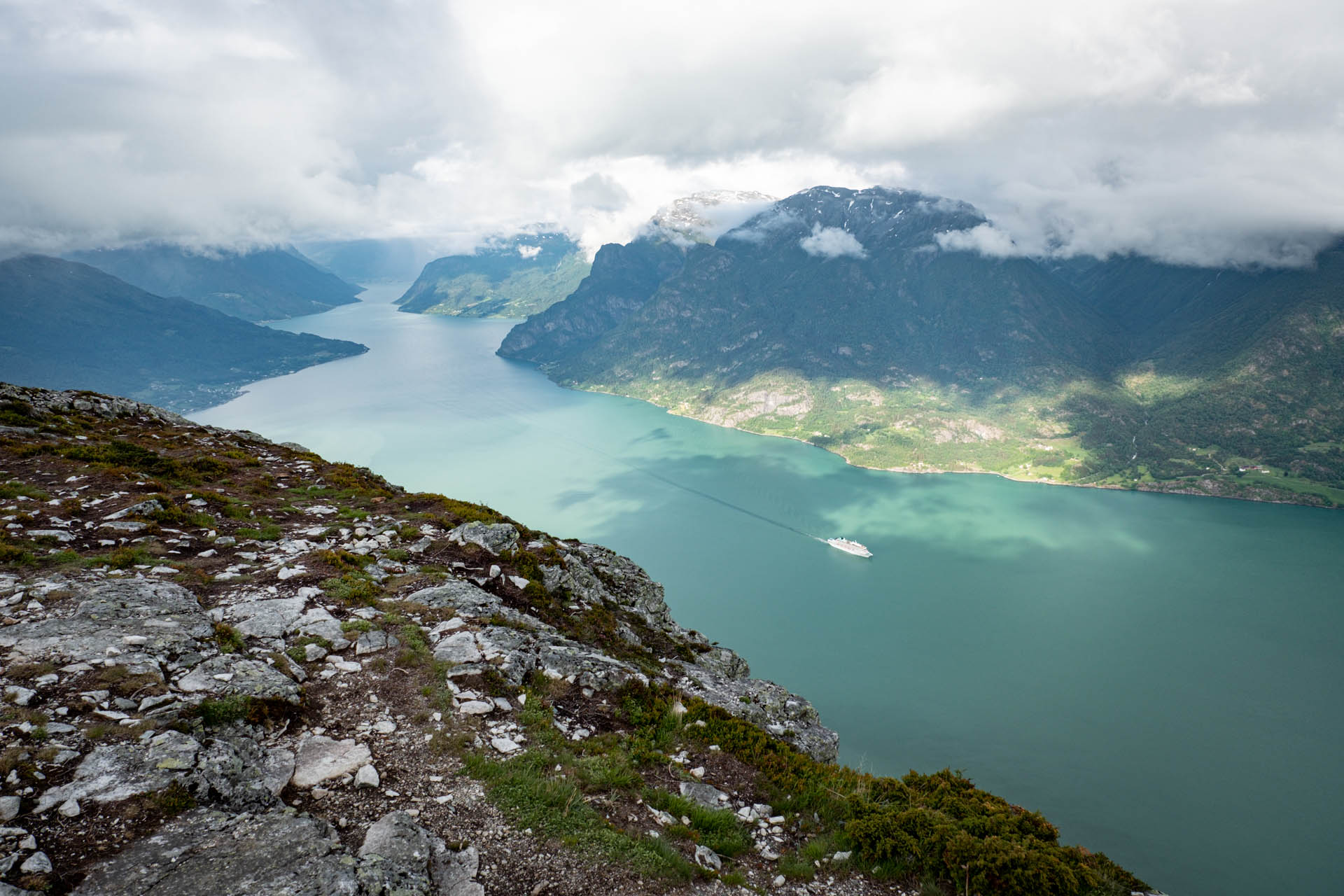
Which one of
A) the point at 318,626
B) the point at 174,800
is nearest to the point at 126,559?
the point at 318,626

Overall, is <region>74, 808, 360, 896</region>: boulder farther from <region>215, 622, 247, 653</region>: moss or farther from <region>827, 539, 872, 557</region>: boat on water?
<region>827, 539, 872, 557</region>: boat on water

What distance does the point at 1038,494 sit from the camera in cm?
15038

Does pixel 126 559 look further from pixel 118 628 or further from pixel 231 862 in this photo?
pixel 231 862

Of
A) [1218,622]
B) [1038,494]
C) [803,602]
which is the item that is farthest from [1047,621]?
[1038,494]

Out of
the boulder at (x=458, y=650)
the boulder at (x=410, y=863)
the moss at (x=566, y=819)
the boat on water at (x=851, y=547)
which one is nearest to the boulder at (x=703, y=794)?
the moss at (x=566, y=819)

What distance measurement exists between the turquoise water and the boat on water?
1384 mm

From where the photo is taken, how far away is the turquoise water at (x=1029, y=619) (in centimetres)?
5478

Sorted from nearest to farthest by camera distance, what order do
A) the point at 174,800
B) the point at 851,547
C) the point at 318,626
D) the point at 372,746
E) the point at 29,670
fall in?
the point at 174,800
the point at 29,670
the point at 372,746
the point at 318,626
the point at 851,547

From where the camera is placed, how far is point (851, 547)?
106m

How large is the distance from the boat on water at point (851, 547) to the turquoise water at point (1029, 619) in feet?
4.54

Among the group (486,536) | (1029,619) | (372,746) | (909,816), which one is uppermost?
(486,536)

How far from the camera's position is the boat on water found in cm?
10444

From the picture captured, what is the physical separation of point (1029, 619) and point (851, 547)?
29711mm

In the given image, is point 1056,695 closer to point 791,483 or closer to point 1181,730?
point 1181,730
